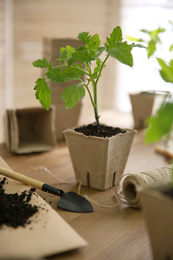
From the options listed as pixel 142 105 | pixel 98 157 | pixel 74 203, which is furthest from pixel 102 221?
pixel 142 105

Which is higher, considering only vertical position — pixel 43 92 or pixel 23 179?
pixel 43 92

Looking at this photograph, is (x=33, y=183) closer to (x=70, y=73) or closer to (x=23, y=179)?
(x=23, y=179)

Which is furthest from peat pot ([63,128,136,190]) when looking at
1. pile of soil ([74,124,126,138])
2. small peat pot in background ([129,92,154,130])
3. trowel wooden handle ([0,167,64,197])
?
small peat pot in background ([129,92,154,130])

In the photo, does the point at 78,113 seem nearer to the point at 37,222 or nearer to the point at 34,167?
the point at 34,167

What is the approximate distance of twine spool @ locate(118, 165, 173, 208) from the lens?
2.79 ft

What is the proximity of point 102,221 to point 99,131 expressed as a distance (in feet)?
0.95

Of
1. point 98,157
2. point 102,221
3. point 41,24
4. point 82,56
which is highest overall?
point 41,24

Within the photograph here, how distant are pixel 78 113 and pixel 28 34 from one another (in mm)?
1275

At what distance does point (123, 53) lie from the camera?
2.72ft

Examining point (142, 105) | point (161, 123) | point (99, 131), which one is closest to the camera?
point (161, 123)

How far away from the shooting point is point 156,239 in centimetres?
60

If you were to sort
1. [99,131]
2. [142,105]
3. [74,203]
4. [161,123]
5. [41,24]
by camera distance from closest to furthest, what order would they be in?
[161,123] < [74,203] < [99,131] < [142,105] < [41,24]

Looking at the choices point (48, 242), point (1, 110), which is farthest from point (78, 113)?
point (1, 110)

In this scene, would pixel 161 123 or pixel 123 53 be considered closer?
pixel 161 123
